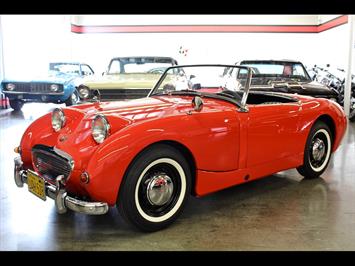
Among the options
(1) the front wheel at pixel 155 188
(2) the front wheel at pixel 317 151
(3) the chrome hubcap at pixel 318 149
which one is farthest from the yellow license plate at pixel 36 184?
(3) the chrome hubcap at pixel 318 149

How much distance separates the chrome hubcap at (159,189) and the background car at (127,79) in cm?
416

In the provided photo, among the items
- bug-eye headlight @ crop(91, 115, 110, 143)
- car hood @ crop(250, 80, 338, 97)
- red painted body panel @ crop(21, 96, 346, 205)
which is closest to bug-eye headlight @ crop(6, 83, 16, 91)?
car hood @ crop(250, 80, 338, 97)

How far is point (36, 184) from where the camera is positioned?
2.92m

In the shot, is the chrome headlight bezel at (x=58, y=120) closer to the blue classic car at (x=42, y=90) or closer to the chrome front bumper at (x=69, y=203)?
the chrome front bumper at (x=69, y=203)

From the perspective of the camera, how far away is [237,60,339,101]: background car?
7453 millimetres

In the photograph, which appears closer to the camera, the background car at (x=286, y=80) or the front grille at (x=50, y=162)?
the front grille at (x=50, y=162)

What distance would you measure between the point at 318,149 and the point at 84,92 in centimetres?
431

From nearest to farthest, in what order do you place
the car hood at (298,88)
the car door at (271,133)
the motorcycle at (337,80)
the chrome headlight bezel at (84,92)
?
the car door at (271,133) → the chrome headlight bezel at (84,92) → the car hood at (298,88) → the motorcycle at (337,80)

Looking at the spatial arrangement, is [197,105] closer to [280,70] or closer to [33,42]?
[280,70]

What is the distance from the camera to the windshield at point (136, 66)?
8016 mm

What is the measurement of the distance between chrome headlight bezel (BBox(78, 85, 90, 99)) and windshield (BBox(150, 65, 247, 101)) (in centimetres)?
295

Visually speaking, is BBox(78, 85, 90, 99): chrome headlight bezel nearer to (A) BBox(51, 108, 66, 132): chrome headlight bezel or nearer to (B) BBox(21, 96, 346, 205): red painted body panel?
(B) BBox(21, 96, 346, 205): red painted body panel

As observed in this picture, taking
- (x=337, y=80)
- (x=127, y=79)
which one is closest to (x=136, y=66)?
(x=127, y=79)

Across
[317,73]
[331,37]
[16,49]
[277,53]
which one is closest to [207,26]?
[277,53]
